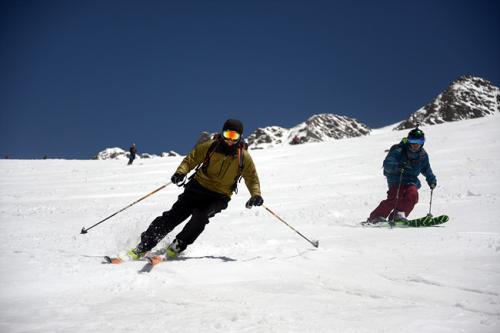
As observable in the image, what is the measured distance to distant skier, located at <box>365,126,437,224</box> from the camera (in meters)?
7.80

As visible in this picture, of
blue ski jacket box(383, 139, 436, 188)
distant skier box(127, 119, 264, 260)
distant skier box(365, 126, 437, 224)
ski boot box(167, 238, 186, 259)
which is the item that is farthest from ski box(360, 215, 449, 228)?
ski boot box(167, 238, 186, 259)

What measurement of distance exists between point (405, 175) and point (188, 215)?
202 inches

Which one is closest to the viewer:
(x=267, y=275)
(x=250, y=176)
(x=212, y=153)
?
(x=267, y=275)

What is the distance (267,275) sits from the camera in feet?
12.2

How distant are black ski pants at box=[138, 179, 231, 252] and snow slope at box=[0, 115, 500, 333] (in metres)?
0.34

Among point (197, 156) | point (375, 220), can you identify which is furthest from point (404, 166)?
point (197, 156)

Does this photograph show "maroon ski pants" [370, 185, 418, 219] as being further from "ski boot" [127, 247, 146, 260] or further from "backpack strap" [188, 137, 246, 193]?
"ski boot" [127, 247, 146, 260]

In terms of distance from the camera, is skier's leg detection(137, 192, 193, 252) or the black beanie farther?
the black beanie

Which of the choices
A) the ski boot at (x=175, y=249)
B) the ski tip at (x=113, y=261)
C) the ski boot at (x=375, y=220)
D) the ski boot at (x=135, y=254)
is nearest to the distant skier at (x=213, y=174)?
the ski boot at (x=175, y=249)

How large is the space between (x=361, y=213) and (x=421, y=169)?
1706mm

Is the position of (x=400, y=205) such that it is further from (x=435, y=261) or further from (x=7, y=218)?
(x=7, y=218)

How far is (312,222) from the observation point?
7.75 meters

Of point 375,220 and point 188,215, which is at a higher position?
point 188,215

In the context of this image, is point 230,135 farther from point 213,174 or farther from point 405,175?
point 405,175
